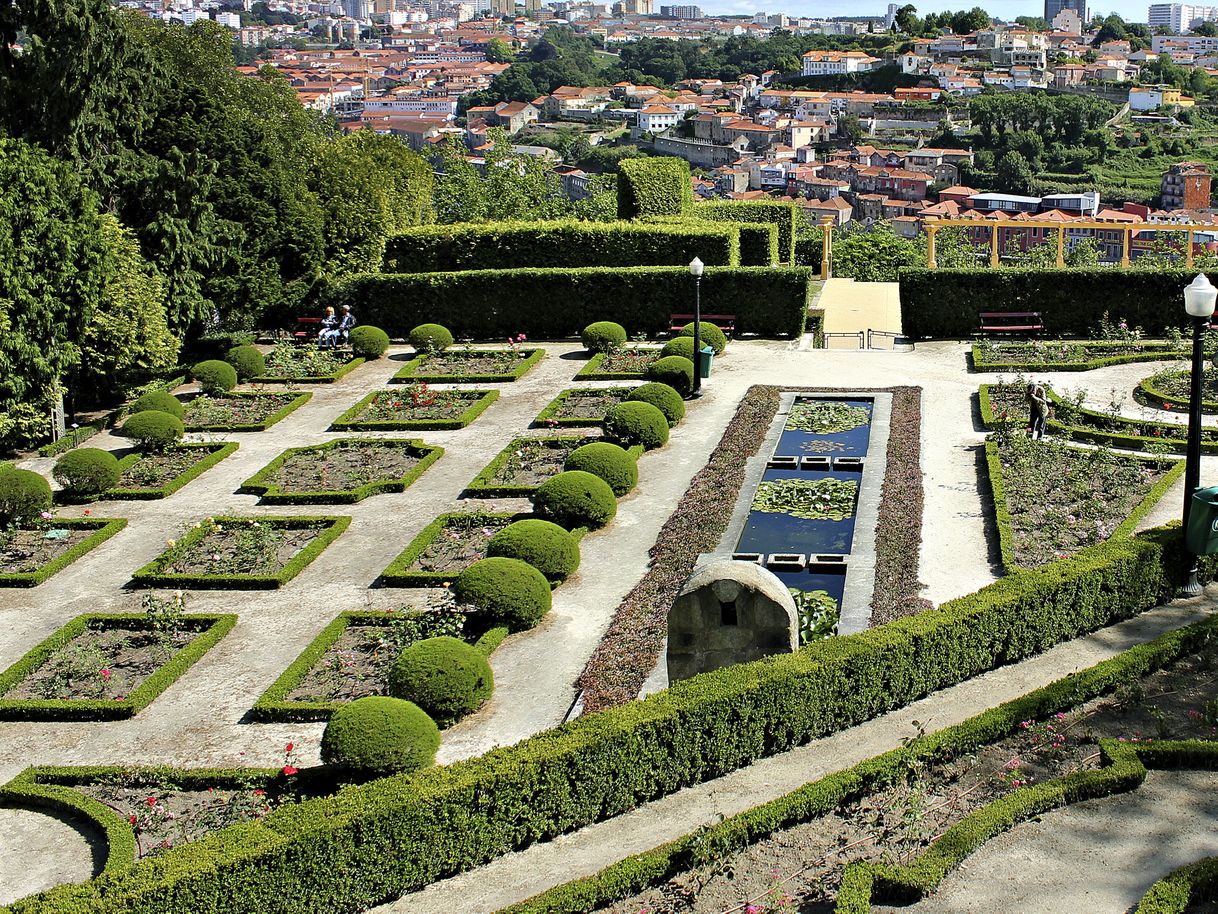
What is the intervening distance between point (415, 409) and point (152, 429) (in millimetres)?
4921

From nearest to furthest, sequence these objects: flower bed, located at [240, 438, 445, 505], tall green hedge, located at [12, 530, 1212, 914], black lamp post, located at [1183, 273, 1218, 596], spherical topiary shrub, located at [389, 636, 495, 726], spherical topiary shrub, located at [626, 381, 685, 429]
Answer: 1. tall green hedge, located at [12, 530, 1212, 914]
2. spherical topiary shrub, located at [389, 636, 495, 726]
3. black lamp post, located at [1183, 273, 1218, 596]
4. flower bed, located at [240, 438, 445, 505]
5. spherical topiary shrub, located at [626, 381, 685, 429]

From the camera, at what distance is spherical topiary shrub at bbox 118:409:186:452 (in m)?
23.5

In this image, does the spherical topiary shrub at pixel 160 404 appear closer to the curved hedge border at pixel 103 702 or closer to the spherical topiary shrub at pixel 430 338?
the spherical topiary shrub at pixel 430 338

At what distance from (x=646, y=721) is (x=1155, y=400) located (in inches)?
617

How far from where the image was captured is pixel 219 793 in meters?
12.7

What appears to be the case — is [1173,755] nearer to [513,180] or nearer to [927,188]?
[513,180]

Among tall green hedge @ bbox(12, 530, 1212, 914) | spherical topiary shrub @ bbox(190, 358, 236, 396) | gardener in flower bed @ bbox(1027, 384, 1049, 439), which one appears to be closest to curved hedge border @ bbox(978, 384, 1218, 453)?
gardener in flower bed @ bbox(1027, 384, 1049, 439)

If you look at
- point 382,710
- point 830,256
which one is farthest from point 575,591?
point 830,256

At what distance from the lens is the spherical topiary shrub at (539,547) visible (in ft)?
55.8

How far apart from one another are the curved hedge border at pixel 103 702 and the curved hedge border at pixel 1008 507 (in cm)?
960

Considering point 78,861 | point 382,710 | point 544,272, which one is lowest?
point 78,861

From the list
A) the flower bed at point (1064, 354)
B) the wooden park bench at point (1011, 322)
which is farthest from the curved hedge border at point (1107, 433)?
the wooden park bench at point (1011, 322)

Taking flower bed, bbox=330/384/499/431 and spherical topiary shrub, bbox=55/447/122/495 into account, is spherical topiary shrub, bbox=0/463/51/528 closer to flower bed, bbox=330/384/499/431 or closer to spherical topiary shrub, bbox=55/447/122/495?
spherical topiary shrub, bbox=55/447/122/495

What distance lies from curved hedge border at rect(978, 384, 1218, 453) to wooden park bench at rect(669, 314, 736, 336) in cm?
865
